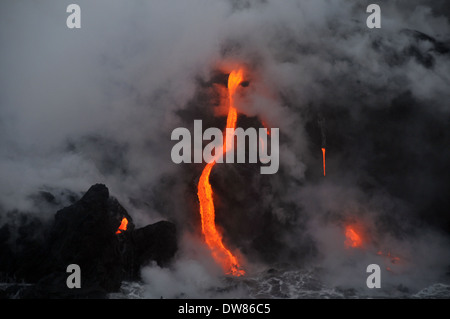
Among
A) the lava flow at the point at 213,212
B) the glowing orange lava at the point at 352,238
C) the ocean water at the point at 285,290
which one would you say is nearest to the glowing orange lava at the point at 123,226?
the ocean water at the point at 285,290

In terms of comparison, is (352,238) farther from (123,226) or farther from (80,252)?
(80,252)

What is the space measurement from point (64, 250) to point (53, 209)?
12.3m

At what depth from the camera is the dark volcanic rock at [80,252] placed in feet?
187

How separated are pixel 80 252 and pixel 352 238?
4183 cm

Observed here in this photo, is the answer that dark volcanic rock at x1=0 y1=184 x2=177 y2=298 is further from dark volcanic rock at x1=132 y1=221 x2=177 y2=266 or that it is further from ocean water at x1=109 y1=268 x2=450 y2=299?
ocean water at x1=109 y1=268 x2=450 y2=299

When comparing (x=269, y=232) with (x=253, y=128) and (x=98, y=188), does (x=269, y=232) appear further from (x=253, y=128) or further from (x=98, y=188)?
(x=98, y=188)

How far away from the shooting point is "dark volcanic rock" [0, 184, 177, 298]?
57.1 meters

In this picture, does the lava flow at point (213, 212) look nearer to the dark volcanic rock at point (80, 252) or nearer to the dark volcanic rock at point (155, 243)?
the dark volcanic rock at point (155, 243)

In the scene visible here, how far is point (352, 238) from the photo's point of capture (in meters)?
79.2

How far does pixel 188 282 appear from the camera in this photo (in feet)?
224

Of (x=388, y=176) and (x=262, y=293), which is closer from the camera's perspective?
(x=262, y=293)

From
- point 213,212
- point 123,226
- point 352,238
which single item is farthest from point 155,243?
point 352,238

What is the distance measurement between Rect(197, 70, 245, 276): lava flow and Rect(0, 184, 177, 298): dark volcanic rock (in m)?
13.0

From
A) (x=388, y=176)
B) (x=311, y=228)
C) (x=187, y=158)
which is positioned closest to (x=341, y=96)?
(x=388, y=176)
